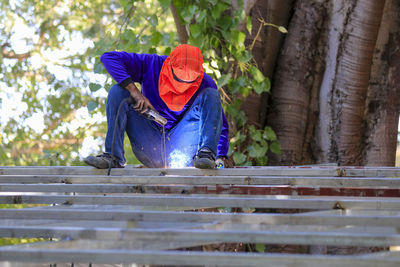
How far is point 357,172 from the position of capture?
7.41 feet

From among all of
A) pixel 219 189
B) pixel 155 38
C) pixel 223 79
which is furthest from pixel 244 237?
pixel 155 38

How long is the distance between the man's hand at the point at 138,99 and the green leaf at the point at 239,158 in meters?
1.14

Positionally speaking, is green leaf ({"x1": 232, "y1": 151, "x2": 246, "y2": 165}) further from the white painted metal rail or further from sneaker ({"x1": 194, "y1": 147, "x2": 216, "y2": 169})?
the white painted metal rail

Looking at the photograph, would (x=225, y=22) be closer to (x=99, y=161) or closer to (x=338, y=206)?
(x=99, y=161)

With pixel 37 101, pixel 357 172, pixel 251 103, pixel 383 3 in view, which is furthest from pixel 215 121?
pixel 37 101

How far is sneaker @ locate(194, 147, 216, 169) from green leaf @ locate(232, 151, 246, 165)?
3.83 ft

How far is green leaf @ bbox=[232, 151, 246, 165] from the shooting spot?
12.0 ft

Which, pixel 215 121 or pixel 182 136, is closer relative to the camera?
pixel 215 121

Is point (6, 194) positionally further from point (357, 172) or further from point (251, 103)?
point (251, 103)

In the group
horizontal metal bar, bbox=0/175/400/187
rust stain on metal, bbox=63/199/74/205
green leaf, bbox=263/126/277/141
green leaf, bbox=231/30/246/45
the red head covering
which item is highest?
green leaf, bbox=231/30/246/45

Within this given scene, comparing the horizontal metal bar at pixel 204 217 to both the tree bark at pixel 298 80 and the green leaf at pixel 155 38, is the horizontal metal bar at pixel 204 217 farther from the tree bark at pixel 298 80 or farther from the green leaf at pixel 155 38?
the tree bark at pixel 298 80

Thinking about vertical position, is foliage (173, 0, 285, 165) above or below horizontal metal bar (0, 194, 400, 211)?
above

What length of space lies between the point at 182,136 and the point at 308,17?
5.61 feet

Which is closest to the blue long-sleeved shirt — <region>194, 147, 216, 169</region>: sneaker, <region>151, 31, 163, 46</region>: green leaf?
<region>194, 147, 216, 169</region>: sneaker
